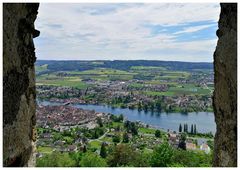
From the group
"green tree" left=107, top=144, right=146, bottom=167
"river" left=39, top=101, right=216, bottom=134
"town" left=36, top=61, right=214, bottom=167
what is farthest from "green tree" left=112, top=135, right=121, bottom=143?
"green tree" left=107, top=144, right=146, bottom=167

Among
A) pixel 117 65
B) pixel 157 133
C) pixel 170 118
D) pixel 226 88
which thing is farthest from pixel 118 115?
pixel 117 65

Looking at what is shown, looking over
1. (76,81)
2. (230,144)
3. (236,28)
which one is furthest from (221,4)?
(76,81)

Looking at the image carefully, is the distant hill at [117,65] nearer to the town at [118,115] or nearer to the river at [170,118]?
the town at [118,115]

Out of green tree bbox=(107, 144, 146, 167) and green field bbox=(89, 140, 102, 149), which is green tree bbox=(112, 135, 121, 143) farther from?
green tree bbox=(107, 144, 146, 167)

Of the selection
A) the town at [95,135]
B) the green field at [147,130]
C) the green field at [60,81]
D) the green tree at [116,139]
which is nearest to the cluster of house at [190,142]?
the town at [95,135]

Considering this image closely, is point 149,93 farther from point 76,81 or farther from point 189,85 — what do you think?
point 76,81
